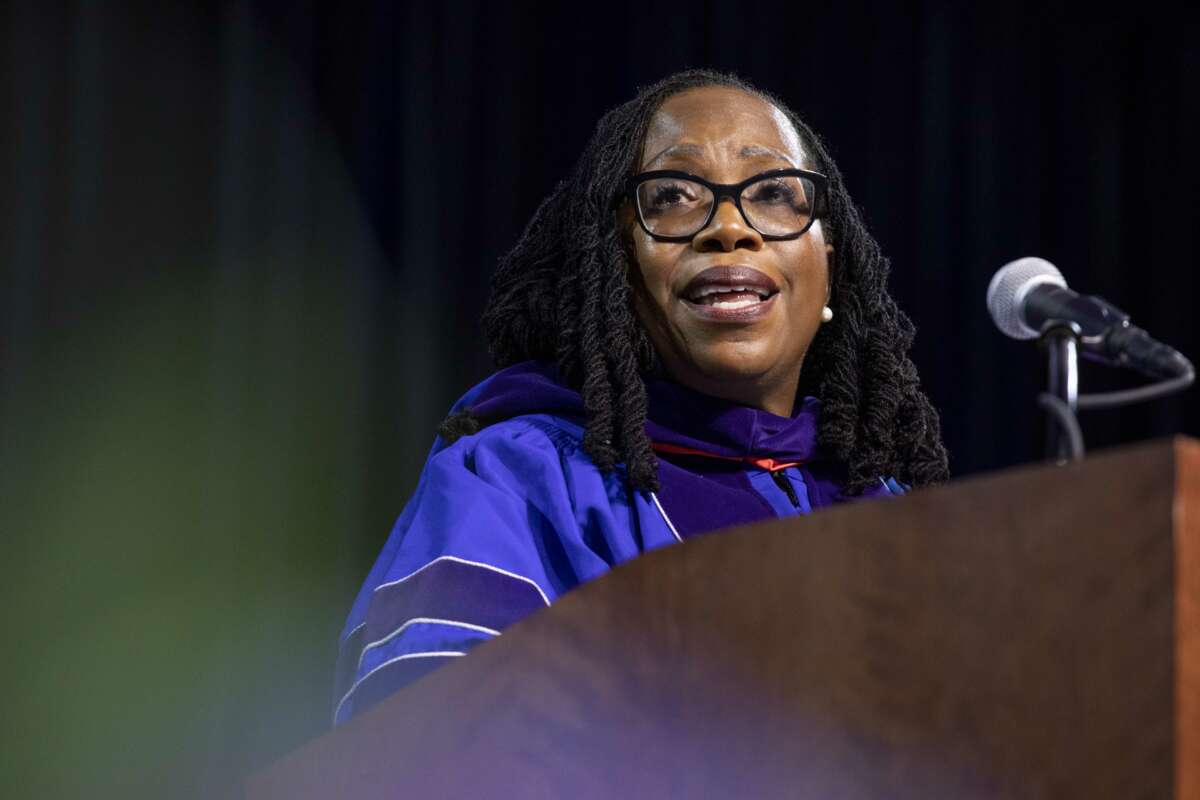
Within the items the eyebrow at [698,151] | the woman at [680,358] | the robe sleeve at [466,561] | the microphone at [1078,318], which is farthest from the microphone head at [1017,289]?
the eyebrow at [698,151]

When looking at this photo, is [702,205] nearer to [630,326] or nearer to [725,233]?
[725,233]

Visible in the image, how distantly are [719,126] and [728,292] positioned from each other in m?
0.24

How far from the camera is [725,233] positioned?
200 centimetres

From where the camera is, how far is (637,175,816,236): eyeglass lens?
203 centimetres

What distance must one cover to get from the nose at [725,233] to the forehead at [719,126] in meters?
0.09

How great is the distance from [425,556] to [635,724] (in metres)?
0.90

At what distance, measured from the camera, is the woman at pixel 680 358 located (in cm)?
185

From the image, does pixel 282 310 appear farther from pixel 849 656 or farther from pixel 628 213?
pixel 849 656

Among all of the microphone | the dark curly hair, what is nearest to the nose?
the dark curly hair

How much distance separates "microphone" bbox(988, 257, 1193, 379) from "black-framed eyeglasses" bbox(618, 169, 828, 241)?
89cm

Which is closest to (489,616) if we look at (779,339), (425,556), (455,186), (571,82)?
(425,556)

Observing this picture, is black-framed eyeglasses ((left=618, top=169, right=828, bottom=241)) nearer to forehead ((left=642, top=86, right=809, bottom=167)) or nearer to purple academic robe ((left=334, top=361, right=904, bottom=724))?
forehead ((left=642, top=86, right=809, bottom=167))

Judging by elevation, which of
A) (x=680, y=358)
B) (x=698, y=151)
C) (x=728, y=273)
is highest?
(x=698, y=151)

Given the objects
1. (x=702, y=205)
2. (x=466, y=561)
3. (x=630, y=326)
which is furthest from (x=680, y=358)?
(x=466, y=561)
